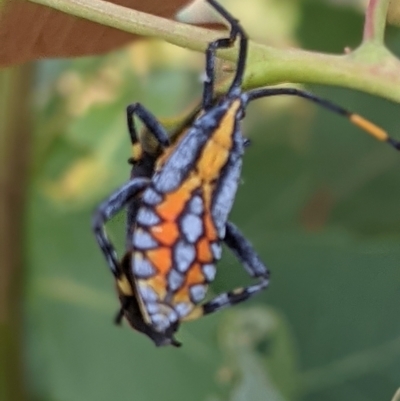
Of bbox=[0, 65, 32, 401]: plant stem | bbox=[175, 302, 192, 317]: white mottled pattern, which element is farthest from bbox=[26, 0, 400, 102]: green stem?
bbox=[0, 65, 32, 401]: plant stem

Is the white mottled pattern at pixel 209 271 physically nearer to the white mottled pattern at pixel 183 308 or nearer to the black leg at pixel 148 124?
the white mottled pattern at pixel 183 308

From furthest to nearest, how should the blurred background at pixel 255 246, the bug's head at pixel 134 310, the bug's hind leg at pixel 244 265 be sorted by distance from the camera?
the blurred background at pixel 255 246 → the bug's hind leg at pixel 244 265 → the bug's head at pixel 134 310

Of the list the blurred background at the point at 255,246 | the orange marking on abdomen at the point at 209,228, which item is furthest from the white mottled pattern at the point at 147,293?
the blurred background at the point at 255,246

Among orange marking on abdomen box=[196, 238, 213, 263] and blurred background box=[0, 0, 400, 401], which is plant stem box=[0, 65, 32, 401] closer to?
blurred background box=[0, 0, 400, 401]

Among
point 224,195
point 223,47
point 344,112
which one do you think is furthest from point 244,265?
point 223,47

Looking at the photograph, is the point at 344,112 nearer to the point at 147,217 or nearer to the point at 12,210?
the point at 147,217

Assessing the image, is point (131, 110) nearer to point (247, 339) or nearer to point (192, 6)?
point (192, 6)
